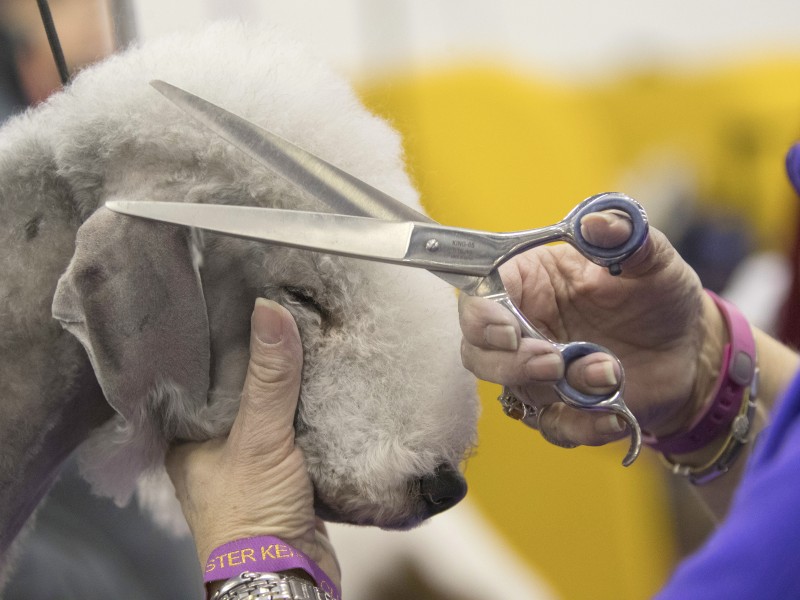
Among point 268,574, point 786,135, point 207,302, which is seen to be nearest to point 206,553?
point 268,574

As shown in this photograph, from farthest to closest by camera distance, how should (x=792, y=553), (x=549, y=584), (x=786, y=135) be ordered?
1. (x=786, y=135)
2. (x=549, y=584)
3. (x=792, y=553)

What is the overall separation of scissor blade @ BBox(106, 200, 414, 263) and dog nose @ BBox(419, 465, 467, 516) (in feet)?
0.64

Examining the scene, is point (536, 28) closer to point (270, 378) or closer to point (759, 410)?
point (759, 410)

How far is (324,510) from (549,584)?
1.06 meters

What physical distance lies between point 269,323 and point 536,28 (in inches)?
82.0

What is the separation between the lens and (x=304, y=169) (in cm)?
63

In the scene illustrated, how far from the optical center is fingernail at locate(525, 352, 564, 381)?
23.0 inches

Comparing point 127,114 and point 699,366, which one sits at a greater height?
point 127,114

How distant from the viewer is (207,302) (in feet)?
2.28

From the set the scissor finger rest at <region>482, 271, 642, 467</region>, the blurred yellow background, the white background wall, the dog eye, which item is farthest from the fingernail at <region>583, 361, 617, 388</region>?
the white background wall

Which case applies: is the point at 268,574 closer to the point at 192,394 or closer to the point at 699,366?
the point at 192,394

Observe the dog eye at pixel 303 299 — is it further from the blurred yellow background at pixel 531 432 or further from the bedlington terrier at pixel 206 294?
the blurred yellow background at pixel 531 432

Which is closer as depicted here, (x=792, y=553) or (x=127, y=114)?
(x=792, y=553)

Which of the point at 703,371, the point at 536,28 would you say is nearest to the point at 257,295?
the point at 703,371
